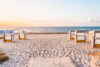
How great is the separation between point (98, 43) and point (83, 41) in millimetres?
1697

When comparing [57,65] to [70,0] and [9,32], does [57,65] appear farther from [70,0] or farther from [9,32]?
[70,0]

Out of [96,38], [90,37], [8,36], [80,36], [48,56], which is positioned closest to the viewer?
[48,56]

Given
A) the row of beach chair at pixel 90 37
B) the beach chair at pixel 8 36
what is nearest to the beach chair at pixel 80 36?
the row of beach chair at pixel 90 37

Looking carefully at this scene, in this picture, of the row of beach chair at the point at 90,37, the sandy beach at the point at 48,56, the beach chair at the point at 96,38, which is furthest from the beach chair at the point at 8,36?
the beach chair at the point at 96,38

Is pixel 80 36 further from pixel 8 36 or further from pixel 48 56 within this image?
pixel 8 36

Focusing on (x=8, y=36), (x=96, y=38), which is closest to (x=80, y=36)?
(x=96, y=38)

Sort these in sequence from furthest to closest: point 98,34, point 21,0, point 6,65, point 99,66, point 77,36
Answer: point 21,0
point 77,36
point 98,34
point 6,65
point 99,66

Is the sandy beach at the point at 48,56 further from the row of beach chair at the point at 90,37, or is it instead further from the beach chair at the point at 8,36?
the beach chair at the point at 8,36

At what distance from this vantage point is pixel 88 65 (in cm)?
276

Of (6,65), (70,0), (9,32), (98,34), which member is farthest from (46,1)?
(6,65)

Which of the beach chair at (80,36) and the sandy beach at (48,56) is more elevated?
the beach chair at (80,36)

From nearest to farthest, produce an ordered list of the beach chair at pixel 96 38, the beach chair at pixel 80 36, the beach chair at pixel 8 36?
the beach chair at pixel 96 38, the beach chair at pixel 80 36, the beach chair at pixel 8 36

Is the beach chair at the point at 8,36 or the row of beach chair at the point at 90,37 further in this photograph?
the beach chair at the point at 8,36

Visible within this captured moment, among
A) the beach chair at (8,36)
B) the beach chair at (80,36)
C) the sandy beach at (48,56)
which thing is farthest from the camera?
the beach chair at (8,36)
